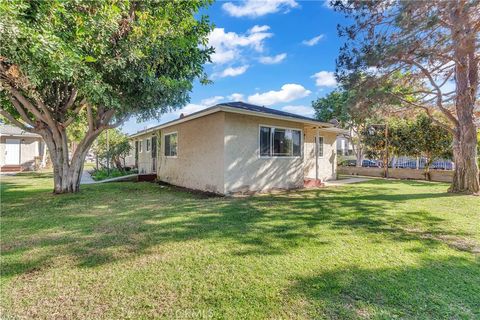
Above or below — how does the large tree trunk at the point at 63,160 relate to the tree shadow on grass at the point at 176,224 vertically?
above

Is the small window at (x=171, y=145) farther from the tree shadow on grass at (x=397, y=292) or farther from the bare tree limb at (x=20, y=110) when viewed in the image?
the tree shadow on grass at (x=397, y=292)

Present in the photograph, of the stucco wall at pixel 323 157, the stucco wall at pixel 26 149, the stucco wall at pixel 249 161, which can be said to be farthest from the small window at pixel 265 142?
the stucco wall at pixel 26 149

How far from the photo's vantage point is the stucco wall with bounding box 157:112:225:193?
9453 millimetres

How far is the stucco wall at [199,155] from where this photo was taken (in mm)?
9453

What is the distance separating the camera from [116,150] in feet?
62.3

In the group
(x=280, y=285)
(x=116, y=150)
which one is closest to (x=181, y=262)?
(x=280, y=285)

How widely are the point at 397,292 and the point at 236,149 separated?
7.05 meters

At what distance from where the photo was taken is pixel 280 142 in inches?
429

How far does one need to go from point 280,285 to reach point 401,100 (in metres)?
9.30

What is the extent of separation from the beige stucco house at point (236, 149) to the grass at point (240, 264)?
293cm

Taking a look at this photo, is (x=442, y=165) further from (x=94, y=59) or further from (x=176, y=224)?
(x=94, y=59)

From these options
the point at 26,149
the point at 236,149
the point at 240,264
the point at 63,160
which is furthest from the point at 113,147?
the point at 240,264

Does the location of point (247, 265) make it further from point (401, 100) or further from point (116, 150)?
point (116, 150)

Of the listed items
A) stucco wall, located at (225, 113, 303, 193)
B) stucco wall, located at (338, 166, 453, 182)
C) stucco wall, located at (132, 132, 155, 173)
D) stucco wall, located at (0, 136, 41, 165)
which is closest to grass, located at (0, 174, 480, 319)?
stucco wall, located at (225, 113, 303, 193)
